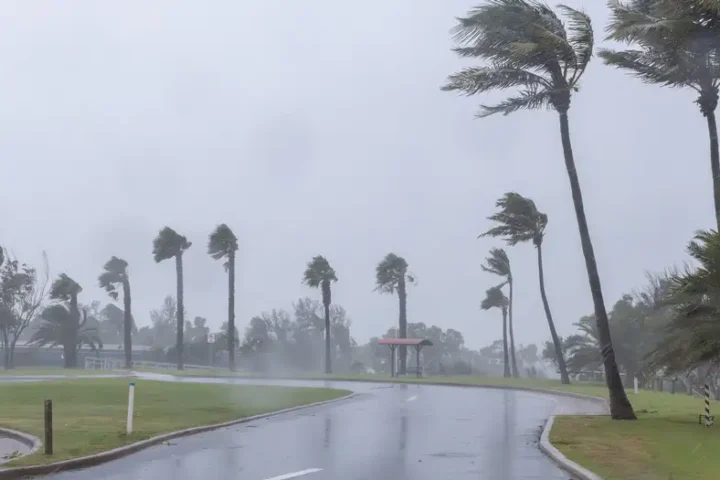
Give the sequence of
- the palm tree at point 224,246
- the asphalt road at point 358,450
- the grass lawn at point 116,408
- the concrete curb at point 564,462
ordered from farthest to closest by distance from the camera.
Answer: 1. the palm tree at point 224,246
2. the grass lawn at point 116,408
3. the asphalt road at point 358,450
4. the concrete curb at point 564,462

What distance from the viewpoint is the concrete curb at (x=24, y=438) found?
1528cm

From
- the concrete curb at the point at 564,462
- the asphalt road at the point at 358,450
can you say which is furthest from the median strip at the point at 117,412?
the concrete curb at the point at 564,462

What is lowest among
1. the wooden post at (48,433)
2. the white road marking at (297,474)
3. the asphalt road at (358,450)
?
the asphalt road at (358,450)

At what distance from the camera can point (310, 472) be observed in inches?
516

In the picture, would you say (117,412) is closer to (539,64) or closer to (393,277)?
(539,64)

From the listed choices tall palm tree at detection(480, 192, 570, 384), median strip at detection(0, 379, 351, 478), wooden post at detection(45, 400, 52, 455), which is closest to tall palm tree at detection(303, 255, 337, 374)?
tall palm tree at detection(480, 192, 570, 384)

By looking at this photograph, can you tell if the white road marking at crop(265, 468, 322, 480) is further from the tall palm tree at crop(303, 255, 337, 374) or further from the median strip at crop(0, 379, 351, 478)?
the tall palm tree at crop(303, 255, 337, 374)

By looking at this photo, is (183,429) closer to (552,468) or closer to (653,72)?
(552,468)

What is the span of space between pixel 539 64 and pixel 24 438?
14.8 metres

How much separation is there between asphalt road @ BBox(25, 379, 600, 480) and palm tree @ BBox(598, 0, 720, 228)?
29.0ft

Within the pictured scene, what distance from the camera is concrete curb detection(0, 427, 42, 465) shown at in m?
15.3

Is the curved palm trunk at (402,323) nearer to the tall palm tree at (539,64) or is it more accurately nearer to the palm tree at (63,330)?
the palm tree at (63,330)

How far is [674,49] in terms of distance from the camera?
21641 millimetres

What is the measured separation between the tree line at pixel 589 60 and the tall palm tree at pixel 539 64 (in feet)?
0.08
